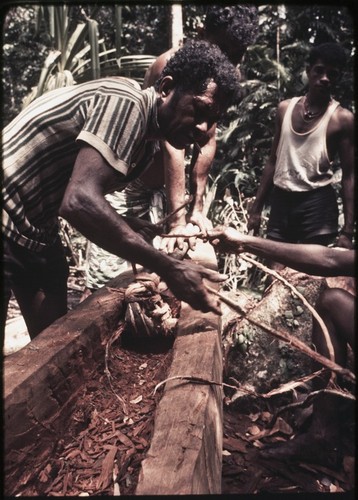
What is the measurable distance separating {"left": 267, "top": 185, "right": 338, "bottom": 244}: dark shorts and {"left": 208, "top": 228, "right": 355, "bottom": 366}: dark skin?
1065 mm

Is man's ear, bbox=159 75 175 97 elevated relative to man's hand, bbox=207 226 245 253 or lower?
elevated

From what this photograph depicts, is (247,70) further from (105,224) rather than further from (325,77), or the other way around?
(105,224)

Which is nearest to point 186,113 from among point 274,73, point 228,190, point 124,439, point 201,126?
point 201,126

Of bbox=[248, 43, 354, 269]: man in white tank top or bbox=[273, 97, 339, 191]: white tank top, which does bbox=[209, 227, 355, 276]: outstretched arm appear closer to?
bbox=[248, 43, 354, 269]: man in white tank top

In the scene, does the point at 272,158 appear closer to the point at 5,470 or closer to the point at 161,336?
the point at 161,336

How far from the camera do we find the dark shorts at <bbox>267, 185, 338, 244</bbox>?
280cm

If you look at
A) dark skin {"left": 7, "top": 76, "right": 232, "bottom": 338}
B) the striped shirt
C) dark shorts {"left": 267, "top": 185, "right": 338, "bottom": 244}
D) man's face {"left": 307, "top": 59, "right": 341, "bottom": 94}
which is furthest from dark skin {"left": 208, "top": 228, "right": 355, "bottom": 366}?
man's face {"left": 307, "top": 59, "right": 341, "bottom": 94}

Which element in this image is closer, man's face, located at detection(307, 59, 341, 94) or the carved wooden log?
the carved wooden log

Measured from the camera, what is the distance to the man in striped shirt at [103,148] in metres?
1.35

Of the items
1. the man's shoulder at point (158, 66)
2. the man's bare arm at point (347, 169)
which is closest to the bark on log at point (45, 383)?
the man's shoulder at point (158, 66)

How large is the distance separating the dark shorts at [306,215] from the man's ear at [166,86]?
1495 millimetres

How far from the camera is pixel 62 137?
156cm

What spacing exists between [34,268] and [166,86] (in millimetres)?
996

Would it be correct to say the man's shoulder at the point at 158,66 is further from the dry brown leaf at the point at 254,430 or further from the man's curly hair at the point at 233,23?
the dry brown leaf at the point at 254,430
